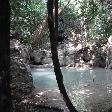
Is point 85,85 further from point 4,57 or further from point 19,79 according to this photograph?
point 4,57

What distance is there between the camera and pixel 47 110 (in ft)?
26.6

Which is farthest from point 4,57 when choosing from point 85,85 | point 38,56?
point 38,56

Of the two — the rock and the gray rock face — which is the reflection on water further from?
the rock

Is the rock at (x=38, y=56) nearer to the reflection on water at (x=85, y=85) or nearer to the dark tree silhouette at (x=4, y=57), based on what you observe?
the reflection on water at (x=85, y=85)

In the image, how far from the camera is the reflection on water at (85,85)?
948 centimetres

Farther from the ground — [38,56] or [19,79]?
[38,56]

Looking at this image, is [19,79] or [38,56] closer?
[19,79]

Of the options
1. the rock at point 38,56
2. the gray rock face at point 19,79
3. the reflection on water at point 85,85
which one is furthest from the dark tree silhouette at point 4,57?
the rock at point 38,56

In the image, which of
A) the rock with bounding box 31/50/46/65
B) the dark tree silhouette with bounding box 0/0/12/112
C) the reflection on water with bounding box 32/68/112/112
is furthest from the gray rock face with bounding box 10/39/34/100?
the rock with bounding box 31/50/46/65

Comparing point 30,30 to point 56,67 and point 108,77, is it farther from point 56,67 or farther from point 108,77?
point 56,67

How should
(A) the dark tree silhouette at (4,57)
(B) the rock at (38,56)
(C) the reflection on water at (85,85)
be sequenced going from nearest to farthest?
1. (A) the dark tree silhouette at (4,57)
2. (C) the reflection on water at (85,85)
3. (B) the rock at (38,56)

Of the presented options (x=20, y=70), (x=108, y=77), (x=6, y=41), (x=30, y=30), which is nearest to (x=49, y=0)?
(x=6, y=41)

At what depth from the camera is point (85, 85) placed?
12.6m

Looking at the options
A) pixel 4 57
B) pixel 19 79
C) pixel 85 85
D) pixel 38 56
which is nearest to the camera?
pixel 4 57
